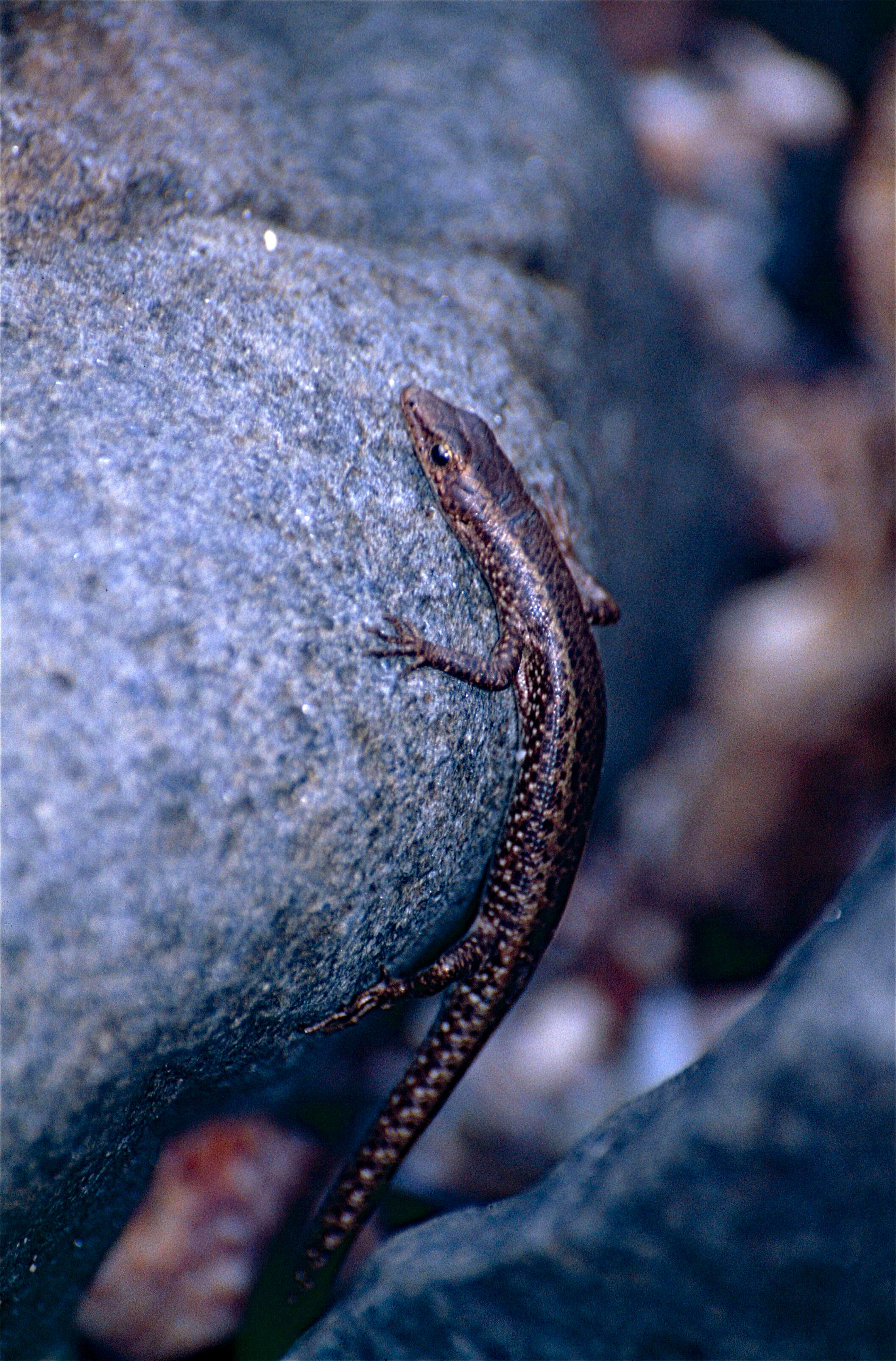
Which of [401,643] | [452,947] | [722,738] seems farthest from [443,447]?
[722,738]

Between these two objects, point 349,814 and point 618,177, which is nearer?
point 349,814

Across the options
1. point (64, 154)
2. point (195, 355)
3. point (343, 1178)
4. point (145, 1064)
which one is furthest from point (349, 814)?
point (64, 154)

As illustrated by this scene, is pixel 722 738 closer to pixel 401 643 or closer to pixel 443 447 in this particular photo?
pixel 443 447

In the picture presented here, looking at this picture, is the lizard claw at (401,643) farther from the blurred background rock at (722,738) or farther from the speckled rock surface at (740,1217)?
the blurred background rock at (722,738)

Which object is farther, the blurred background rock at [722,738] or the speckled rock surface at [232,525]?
the blurred background rock at [722,738]

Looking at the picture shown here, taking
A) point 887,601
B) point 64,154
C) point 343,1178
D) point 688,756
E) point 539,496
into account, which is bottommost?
point 688,756

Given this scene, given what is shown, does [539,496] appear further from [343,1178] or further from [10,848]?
[343,1178]

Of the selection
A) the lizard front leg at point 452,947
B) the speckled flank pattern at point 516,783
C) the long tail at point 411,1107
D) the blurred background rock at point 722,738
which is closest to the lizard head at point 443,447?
the speckled flank pattern at point 516,783
